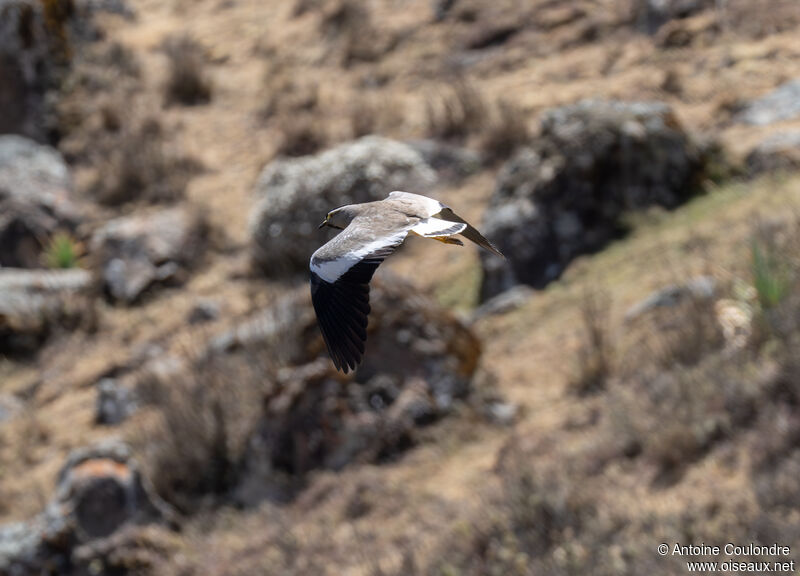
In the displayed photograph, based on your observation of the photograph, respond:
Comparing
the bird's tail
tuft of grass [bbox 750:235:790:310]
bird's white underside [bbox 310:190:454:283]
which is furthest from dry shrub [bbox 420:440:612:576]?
bird's white underside [bbox 310:190:454:283]

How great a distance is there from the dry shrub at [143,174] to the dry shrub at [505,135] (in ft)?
12.4

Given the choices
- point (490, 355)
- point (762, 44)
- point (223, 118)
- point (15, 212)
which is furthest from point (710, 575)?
point (223, 118)

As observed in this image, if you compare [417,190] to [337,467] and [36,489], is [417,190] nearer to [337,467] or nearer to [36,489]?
[337,467]

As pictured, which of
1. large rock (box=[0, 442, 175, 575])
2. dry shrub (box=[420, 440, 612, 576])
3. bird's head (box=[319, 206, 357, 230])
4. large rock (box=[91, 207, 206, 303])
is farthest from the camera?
large rock (box=[91, 207, 206, 303])

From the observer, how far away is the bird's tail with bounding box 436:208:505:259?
11.0ft

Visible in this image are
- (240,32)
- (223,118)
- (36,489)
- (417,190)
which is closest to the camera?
(36,489)

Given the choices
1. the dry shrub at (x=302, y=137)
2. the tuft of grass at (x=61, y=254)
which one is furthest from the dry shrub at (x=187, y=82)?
the tuft of grass at (x=61, y=254)

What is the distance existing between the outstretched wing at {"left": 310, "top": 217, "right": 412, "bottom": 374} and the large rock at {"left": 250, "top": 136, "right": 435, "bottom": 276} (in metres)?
6.68

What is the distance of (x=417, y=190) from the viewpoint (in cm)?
1000

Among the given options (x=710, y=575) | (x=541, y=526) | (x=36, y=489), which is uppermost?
(x=710, y=575)

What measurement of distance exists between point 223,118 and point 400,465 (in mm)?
8056

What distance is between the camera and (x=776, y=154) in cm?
823

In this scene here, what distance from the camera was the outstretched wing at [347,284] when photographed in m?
3.10

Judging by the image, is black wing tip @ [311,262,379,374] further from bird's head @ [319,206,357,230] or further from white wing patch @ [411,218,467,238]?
bird's head @ [319,206,357,230]
